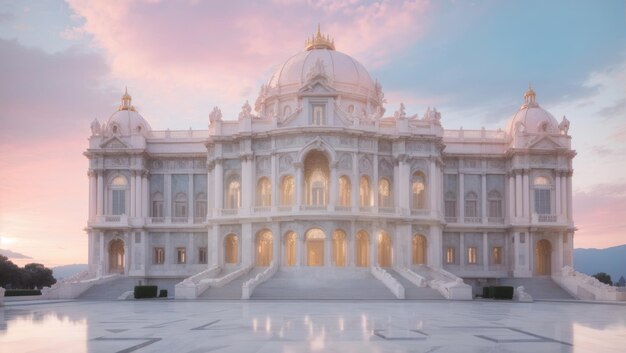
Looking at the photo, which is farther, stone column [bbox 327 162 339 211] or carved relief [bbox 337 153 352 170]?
carved relief [bbox 337 153 352 170]

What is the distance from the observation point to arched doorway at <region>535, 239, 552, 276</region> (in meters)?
77.1

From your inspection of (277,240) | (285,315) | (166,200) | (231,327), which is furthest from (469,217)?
(231,327)

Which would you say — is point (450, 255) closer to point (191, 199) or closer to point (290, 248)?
point (290, 248)

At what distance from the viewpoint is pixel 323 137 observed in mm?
68250

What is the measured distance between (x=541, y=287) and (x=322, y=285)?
23.9 m

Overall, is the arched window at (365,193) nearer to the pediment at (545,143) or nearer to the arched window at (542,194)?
the pediment at (545,143)

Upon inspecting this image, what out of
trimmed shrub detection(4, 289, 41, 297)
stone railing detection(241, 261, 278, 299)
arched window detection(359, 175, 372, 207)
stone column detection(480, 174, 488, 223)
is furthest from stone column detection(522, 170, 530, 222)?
trimmed shrub detection(4, 289, 41, 297)

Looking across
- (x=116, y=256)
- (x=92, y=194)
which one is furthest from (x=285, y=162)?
(x=116, y=256)

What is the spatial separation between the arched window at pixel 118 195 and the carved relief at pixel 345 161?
80.3 feet

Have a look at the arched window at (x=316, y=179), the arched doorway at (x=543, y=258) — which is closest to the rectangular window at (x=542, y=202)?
the arched doorway at (x=543, y=258)

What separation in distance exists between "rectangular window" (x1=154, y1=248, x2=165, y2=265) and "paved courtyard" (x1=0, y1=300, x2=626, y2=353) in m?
43.6

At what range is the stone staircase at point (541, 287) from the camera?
218 ft

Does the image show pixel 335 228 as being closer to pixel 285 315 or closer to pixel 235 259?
pixel 235 259

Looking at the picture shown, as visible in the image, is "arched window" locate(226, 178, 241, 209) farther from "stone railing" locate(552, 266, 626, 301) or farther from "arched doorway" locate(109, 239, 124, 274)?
"stone railing" locate(552, 266, 626, 301)
